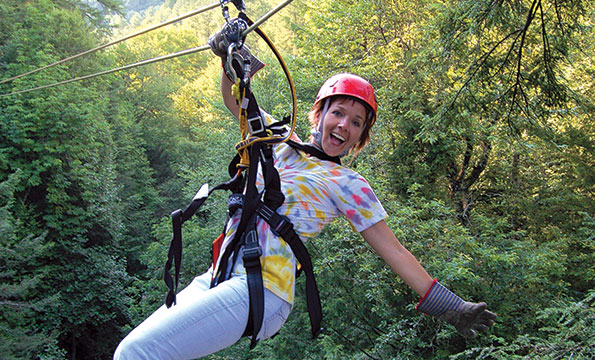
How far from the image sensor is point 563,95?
3.51 metres

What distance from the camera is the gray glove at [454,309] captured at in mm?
1927

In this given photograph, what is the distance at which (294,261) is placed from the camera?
1.92 meters

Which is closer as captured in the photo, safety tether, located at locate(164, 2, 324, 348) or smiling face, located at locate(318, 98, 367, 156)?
safety tether, located at locate(164, 2, 324, 348)

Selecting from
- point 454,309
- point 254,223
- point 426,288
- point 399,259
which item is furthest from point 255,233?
point 454,309

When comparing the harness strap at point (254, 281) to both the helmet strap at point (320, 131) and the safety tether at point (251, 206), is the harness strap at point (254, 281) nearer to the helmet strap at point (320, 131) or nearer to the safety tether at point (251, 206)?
the safety tether at point (251, 206)

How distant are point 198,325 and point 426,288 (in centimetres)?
88

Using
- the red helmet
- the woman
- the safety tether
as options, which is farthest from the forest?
the safety tether

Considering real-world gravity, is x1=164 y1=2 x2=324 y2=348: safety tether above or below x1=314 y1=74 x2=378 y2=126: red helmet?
below

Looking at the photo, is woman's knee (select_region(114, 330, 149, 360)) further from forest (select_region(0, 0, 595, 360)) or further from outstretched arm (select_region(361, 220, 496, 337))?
forest (select_region(0, 0, 595, 360))

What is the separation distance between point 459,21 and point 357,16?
805 cm

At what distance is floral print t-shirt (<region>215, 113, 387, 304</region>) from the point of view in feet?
6.05

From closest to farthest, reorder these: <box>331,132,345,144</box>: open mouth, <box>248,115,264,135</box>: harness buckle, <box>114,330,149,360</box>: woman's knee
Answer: <box>114,330,149,360</box>: woman's knee
<box>248,115,264,135</box>: harness buckle
<box>331,132,345,144</box>: open mouth

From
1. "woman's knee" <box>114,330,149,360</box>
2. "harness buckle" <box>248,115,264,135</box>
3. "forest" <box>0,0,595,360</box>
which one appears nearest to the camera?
"woman's knee" <box>114,330,149,360</box>

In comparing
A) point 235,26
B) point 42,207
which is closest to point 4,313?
point 42,207
